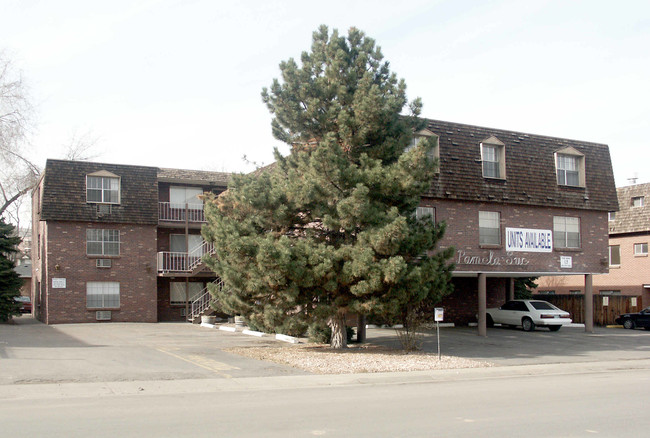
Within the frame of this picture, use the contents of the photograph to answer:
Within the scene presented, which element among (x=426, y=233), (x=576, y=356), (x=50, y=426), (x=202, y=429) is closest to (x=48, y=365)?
(x=50, y=426)

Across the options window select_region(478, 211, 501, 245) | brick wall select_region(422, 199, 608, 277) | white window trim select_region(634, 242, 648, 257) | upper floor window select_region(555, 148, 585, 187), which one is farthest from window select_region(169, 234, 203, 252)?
white window trim select_region(634, 242, 648, 257)

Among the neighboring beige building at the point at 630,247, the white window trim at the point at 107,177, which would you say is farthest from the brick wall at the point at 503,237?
the white window trim at the point at 107,177

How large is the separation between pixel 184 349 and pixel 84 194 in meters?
15.8

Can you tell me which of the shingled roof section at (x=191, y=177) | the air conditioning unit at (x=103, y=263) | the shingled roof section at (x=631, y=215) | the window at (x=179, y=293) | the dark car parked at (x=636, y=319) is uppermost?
the shingled roof section at (x=191, y=177)

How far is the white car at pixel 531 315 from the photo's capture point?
28.9 m

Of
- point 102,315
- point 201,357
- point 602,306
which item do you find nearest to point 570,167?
point 602,306

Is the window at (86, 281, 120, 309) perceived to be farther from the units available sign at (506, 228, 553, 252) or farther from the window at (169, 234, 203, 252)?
the units available sign at (506, 228, 553, 252)

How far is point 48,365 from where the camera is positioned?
16.0 meters

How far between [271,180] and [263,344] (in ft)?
19.8

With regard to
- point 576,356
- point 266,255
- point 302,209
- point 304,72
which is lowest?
point 576,356

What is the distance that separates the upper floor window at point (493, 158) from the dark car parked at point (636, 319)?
11.6m

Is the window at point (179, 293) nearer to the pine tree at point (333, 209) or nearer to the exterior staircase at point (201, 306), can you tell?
the exterior staircase at point (201, 306)

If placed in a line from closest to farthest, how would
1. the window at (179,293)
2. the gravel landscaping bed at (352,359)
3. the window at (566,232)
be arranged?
the gravel landscaping bed at (352,359) → the window at (566,232) → the window at (179,293)

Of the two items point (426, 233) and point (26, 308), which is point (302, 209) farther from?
point (26, 308)
